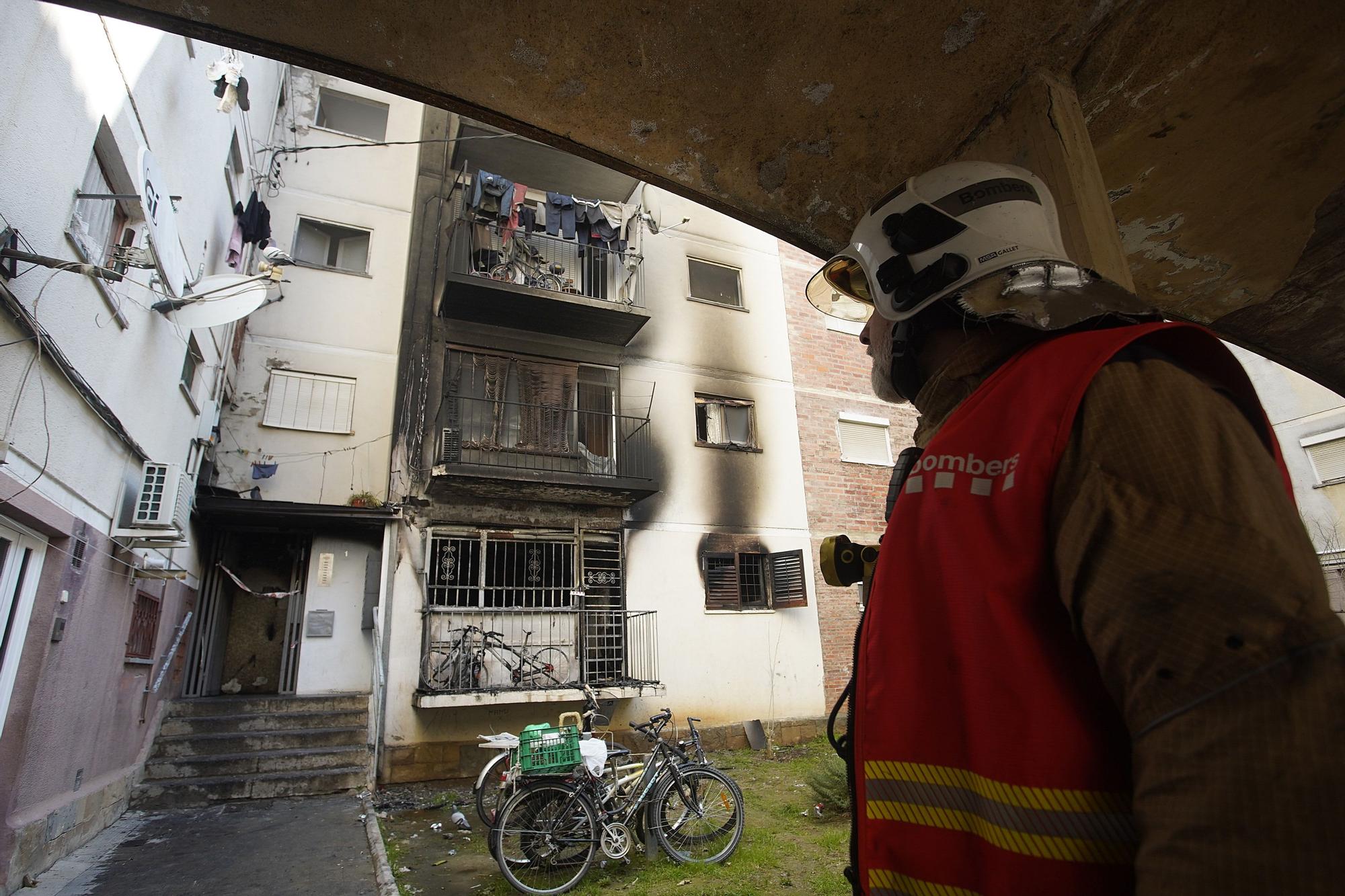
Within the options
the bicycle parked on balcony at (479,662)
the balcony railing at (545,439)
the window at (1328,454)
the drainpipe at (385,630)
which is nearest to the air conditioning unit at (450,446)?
the balcony railing at (545,439)

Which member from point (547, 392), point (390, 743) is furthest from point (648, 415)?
point (390, 743)

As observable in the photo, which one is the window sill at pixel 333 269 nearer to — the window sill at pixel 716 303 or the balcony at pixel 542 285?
the balcony at pixel 542 285

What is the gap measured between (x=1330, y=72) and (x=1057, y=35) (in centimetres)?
104

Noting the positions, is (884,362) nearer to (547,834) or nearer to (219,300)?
(547,834)

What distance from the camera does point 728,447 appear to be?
39.3ft

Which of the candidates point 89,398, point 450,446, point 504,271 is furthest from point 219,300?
point 504,271

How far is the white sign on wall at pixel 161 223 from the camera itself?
5.86 m

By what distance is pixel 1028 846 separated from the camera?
0.81 metres

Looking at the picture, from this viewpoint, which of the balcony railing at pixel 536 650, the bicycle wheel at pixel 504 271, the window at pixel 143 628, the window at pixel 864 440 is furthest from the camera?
the window at pixel 864 440

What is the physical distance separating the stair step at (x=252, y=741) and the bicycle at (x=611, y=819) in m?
4.59

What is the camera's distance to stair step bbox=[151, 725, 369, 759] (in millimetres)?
8141

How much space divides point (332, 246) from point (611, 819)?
423 inches

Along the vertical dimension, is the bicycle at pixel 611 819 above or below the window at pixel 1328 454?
below

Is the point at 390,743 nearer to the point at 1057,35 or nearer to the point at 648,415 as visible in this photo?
the point at 648,415
